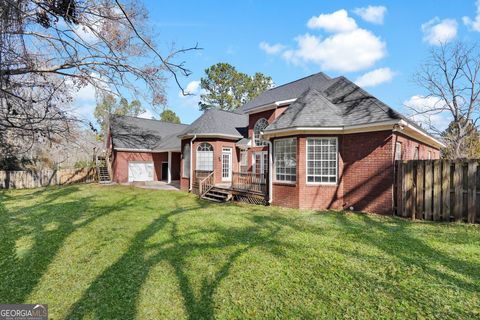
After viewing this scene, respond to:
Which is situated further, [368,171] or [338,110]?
[338,110]

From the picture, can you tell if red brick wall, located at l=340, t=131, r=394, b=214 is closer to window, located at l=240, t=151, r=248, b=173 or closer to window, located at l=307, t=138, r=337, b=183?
window, located at l=307, t=138, r=337, b=183

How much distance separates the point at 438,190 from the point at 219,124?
12.4 m

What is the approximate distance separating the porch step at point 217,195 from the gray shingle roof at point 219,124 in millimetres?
3838

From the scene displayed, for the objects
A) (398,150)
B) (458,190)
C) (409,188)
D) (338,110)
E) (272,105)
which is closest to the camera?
(458,190)

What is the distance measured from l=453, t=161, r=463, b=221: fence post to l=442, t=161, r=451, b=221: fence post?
0.19 metres

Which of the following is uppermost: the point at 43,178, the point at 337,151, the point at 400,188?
the point at 337,151

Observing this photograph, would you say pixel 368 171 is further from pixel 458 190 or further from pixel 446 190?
pixel 458 190

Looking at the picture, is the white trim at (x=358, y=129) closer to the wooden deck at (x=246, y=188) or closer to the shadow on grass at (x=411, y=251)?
the wooden deck at (x=246, y=188)

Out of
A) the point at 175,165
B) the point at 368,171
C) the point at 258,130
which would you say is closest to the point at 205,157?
the point at 258,130

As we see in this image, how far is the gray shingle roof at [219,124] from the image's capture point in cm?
1587

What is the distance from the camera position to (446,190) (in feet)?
25.2

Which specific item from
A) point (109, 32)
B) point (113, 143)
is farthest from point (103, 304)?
point (113, 143)

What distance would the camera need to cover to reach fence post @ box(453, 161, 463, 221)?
750 centimetres

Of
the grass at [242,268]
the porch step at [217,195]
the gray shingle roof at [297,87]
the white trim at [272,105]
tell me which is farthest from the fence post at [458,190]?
the porch step at [217,195]
